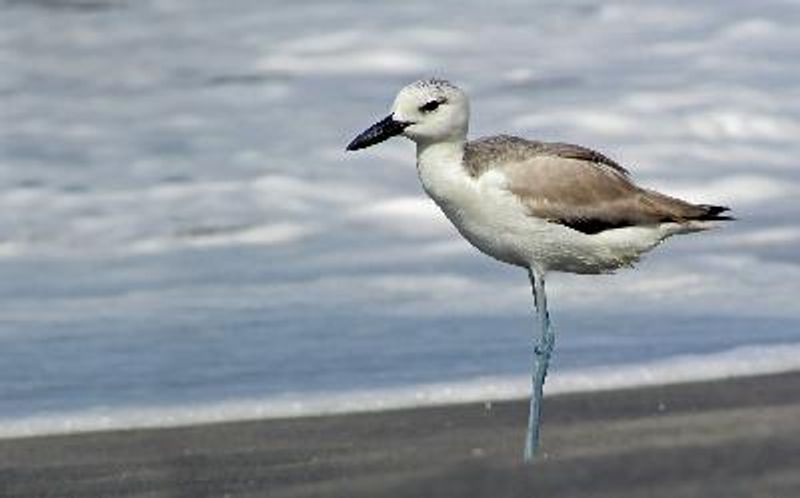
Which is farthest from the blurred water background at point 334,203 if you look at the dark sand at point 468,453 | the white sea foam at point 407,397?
the dark sand at point 468,453

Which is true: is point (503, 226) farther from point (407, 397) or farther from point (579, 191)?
point (407, 397)

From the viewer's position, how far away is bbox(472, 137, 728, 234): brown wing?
7.96 m

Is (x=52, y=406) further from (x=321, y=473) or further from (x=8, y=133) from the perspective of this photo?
(x=8, y=133)

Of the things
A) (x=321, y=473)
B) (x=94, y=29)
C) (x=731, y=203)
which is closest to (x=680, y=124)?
(x=731, y=203)

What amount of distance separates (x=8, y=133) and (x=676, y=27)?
4102 millimetres

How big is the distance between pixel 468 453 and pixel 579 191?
0.96 metres

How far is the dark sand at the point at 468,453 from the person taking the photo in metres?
6.51

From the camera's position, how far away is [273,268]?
11.1 metres

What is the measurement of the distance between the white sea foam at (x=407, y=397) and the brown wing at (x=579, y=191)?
0.65m

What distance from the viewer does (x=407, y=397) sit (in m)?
8.58

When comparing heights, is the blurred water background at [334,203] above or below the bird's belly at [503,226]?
below

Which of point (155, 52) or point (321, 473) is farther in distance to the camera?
point (155, 52)

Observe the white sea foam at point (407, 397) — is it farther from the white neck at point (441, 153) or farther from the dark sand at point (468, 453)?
the white neck at point (441, 153)

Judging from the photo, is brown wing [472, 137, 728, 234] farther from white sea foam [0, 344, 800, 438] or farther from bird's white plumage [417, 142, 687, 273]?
white sea foam [0, 344, 800, 438]
